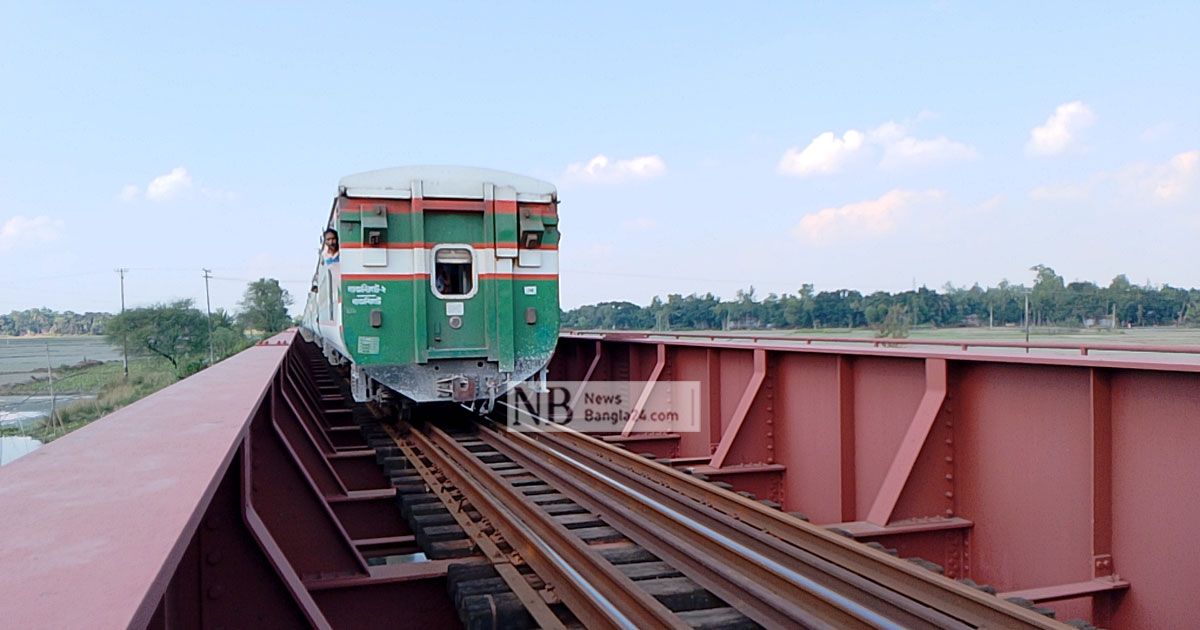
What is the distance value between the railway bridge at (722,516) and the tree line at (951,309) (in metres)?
9.33

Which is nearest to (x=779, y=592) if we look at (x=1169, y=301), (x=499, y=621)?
(x=499, y=621)

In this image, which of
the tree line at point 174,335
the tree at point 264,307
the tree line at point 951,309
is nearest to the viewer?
the tree line at point 951,309

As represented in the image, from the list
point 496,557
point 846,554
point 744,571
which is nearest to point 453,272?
point 496,557

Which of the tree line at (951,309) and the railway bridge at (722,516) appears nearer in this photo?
the railway bridge at (722,516)

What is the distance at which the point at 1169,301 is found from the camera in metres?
13.7

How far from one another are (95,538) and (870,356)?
6416mm

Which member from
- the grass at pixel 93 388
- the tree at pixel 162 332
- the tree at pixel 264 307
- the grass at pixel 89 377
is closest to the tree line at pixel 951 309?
the grass at pixel 93 388

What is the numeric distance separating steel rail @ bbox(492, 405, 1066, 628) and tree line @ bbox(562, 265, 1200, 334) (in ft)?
31.0

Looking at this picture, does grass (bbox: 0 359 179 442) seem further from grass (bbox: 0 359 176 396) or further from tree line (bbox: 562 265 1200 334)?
tree line (bbox: 562 265 1200 334)

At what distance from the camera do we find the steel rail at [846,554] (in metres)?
4.27

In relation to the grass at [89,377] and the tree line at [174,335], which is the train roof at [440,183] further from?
the tree line at [174,335]

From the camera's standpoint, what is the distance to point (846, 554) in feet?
17.4

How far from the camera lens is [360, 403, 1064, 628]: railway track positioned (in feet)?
14.2

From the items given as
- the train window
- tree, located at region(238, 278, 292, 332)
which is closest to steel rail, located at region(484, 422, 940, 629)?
the train window
